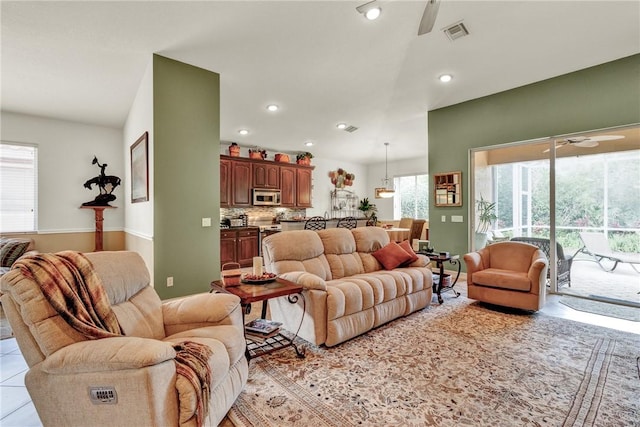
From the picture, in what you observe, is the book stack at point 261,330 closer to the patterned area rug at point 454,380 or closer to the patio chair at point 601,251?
the patterned area rug at point 454,380

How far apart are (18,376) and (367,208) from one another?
333 inches

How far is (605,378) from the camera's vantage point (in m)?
2.13

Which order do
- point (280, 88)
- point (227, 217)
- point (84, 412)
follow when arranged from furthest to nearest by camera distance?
point (227, 217) → point (280, 88) → point (84, 412)

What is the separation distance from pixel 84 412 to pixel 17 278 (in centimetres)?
65

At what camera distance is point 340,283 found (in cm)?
285

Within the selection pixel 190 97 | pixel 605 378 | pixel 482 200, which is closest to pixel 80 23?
pixel 190 97

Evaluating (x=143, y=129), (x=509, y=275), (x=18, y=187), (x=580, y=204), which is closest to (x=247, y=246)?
(x=143, y=129)

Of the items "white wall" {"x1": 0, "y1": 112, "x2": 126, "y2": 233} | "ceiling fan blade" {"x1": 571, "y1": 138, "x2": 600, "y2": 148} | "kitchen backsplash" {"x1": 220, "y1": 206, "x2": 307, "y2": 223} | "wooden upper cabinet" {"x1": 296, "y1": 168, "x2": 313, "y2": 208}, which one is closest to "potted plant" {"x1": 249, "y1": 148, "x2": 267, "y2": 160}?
"wooden upper cabinet" {"x1": 296, "y1": 168, "x2": 313, "y2": 208}

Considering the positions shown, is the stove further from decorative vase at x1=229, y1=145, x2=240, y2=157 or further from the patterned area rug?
the patterned area rug

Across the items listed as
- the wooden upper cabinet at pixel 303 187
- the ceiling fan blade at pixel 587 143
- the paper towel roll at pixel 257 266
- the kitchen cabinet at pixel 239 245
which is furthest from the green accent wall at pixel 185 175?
the ceiling fan blade at pixel 587 143

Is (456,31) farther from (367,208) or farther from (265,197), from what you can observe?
(367,208)

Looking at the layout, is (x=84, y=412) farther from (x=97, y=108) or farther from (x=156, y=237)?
(x=97, y=108)

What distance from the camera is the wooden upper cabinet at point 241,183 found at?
658cm

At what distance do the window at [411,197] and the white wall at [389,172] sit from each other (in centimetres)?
16
